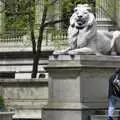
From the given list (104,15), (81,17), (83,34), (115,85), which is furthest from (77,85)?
(104,15)

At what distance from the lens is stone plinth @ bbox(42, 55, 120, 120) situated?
20.5 metres

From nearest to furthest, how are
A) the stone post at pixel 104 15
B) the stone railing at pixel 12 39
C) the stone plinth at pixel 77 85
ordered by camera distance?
the stone plinth at pixel 77 85 → the stone post at pixel 104 15 → the stone railing at pixel 12 39

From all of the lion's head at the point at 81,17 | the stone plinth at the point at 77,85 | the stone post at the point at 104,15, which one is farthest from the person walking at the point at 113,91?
the stone post at the point at 104,15

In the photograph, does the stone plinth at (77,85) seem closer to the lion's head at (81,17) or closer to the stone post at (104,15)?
the lion's head at (81,17)

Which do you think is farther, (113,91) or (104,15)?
(104,15)

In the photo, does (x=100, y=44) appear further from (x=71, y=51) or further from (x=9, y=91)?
(x=9, y=91)

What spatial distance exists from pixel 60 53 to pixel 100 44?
1322mm

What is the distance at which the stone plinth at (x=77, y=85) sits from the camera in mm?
20484

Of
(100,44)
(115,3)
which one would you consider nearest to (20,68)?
(115,3)

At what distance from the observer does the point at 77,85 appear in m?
20.5

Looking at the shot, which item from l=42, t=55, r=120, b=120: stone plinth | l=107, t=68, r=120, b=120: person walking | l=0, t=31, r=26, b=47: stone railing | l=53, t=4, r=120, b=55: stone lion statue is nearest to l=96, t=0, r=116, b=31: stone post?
l=0, t=31, r=26, b=47: stone railing

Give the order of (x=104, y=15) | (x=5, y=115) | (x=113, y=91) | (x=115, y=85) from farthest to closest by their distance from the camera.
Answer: (x=104, y=15) < (x=5, y=115) < (x=113, y=91) < (x=115, y=85)

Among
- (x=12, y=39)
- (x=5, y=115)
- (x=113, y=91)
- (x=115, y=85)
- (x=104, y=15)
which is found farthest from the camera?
(x=12, y=39)

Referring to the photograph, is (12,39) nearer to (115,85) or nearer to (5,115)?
(5,115)
